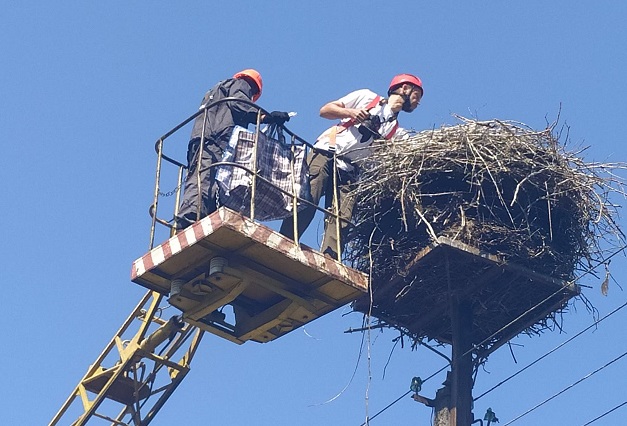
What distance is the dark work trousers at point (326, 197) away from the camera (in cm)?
1047

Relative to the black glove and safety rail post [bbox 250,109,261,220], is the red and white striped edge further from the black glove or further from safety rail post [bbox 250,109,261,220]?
the black glove

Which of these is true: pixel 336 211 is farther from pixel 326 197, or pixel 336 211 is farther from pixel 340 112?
pixel 340 112

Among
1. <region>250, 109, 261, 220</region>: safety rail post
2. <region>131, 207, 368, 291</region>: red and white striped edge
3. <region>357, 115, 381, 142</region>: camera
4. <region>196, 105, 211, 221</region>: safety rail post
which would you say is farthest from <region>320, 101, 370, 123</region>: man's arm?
<region>131, 207, 368, 291</region>: red and white striped edge

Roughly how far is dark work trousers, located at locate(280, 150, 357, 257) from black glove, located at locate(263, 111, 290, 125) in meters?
0.60

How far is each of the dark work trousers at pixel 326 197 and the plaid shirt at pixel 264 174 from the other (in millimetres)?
123

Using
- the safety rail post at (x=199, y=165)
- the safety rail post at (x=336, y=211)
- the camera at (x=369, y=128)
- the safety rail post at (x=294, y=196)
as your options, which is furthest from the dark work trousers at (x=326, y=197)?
the safety rail post at (x=199, y=165)

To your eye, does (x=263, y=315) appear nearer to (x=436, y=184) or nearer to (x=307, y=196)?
(x=307, y=196)

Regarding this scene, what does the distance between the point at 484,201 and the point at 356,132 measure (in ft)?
4.81

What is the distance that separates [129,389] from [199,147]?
230cm

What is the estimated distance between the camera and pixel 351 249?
11.1m

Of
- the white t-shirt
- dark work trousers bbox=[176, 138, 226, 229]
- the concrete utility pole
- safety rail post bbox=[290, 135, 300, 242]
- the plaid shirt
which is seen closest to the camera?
the concrete utility pole

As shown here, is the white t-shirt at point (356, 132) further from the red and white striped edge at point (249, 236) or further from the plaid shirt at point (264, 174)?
the red and white striped edge at point (249, 236)

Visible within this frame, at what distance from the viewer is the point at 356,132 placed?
37.5ft

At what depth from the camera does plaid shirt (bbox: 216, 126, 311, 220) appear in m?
10.1
